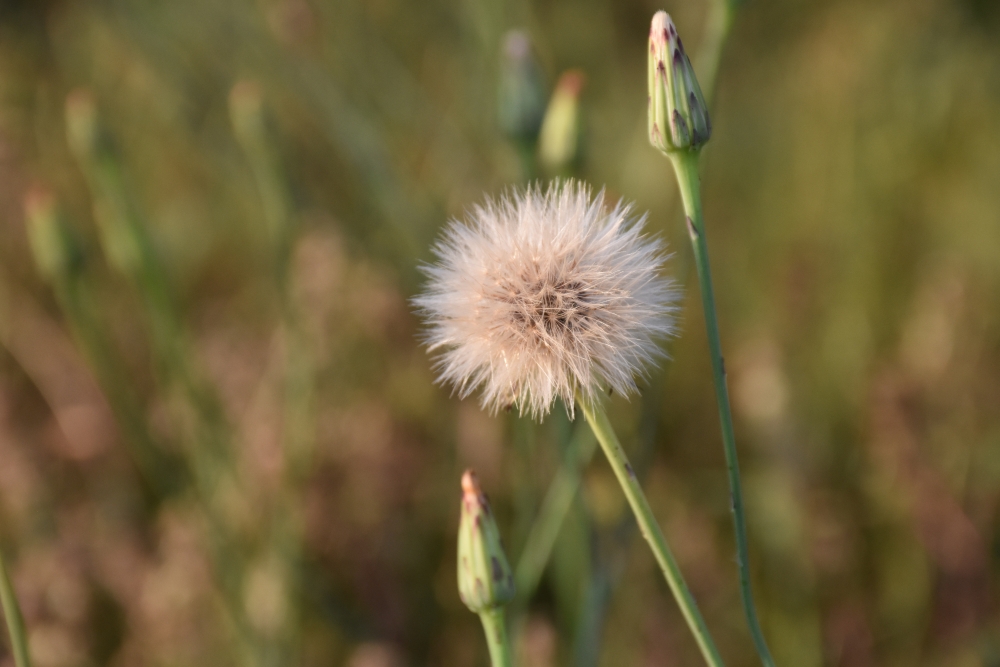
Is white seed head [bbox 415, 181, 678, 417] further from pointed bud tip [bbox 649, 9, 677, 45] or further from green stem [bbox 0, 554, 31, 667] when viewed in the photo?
green stem [bbox 0, 554, 31, 667]

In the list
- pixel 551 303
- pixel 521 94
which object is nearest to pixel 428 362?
pixel 521 94

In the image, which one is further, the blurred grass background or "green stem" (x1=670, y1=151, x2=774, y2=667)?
the blurred grass background

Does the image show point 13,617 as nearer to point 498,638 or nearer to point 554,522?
point 498,638

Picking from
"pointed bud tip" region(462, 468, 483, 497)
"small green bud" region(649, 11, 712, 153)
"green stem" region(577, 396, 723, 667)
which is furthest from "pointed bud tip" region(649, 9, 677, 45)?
"pointed bud tip" region(462, 468, 483, 497)

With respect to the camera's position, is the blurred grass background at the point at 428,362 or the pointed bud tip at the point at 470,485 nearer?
the pointed bud tip at the point at 470,485

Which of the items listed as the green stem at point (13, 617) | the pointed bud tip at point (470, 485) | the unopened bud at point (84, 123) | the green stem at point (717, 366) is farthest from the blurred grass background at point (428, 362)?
the green stem at point (13, 617)

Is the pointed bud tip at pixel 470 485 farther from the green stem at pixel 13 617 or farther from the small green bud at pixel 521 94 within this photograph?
the small green bud at pixel 521 94

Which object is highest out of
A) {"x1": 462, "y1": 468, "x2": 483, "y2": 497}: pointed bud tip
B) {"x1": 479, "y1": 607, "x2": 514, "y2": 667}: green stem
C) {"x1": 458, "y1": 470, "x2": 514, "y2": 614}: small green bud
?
{"x1": 462, "y1": 468, "x2": 483, "y2": 497}: pointed bud tip
